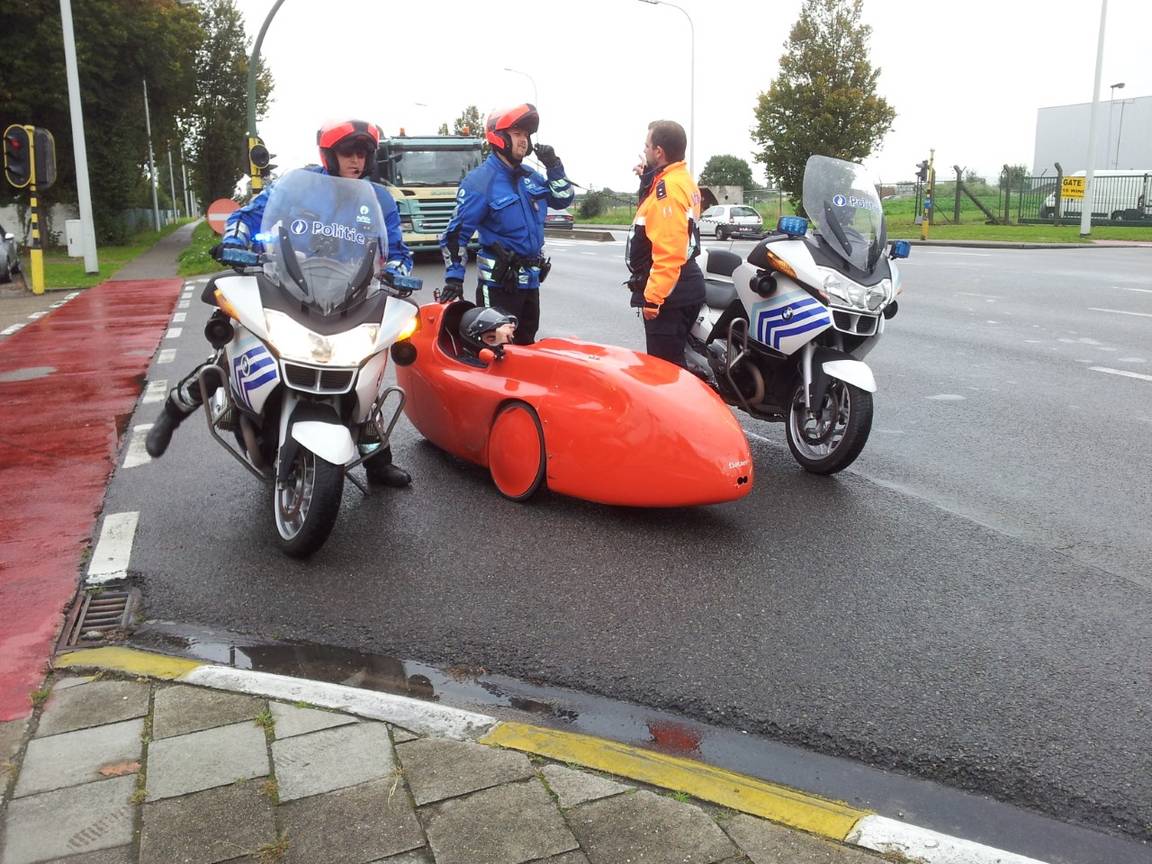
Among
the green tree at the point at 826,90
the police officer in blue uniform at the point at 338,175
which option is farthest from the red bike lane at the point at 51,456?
the green tree at the point at 826,90

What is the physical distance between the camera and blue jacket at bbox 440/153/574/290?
629cm

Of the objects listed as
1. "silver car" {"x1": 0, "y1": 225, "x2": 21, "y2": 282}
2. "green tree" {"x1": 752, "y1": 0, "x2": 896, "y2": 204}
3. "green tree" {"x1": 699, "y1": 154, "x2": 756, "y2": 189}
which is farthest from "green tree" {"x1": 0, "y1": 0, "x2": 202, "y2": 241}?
"green tree" {"x1": 699, "y1": 154, "x2": 756, "y2": 189}

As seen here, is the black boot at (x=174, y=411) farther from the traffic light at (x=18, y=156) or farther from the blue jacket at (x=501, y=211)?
the traffic light at (x=18, y=156)

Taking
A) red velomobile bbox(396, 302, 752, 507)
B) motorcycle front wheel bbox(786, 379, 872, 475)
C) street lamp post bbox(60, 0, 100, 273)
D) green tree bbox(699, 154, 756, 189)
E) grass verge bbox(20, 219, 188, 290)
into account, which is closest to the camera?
red velomobile bbox(396, 302, 752, 507)

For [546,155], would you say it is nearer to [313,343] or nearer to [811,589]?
[313,343]

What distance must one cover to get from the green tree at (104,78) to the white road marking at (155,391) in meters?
23.6

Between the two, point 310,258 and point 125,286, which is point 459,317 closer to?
point 310,258

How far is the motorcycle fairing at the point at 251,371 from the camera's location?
15.4ft

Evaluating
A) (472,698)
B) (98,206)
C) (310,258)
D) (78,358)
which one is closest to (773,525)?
(472,698)

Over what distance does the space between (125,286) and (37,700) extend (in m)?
18.8

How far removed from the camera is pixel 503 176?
6.31 metres

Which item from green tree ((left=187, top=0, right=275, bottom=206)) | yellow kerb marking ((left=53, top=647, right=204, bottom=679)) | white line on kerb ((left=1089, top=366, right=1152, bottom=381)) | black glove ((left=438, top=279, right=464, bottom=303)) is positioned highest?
green tree ((left=187, top=0, right=275, bottom=206))

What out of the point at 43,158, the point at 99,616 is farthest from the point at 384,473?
the point at 43,158

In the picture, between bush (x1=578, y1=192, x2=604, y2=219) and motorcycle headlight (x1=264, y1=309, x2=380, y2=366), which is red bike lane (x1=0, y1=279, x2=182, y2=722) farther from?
bush (x1=578, y1=192, x2=604, y2=219)
